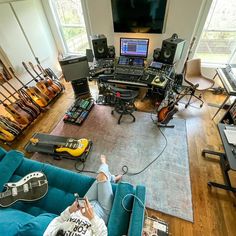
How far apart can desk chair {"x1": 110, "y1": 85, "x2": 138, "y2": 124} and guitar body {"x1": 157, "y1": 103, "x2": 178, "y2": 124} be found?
497 millimetres

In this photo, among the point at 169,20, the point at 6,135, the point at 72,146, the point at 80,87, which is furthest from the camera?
the point at 80,87

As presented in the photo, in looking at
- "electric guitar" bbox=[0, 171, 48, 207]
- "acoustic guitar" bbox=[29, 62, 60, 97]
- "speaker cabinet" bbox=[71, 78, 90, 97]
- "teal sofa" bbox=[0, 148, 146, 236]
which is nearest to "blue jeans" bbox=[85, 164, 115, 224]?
"teal sofa" bbox=[0, 148, 146, 236]

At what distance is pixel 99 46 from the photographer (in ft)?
9.50

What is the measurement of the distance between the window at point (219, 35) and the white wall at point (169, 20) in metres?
A: 0.36

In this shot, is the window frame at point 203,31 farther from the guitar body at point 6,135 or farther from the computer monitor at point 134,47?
the guitar body at point 6,135

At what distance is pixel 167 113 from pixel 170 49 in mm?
1068

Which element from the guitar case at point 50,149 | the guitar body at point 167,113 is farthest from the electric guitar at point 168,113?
the guitar case at point 50,149

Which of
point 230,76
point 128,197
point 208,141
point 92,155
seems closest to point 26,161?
point 92,155

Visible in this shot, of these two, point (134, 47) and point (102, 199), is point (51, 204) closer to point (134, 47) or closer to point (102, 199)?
point (102, 199)

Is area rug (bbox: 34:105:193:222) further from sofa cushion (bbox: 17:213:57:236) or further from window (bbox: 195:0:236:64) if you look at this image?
window (bbox: 195:0:236:64)

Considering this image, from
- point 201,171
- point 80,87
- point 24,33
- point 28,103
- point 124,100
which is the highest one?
point 24,33

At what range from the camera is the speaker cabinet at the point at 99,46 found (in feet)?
9.17

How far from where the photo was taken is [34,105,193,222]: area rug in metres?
1.79

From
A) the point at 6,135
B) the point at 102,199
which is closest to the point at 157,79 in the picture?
the point at 102,199
